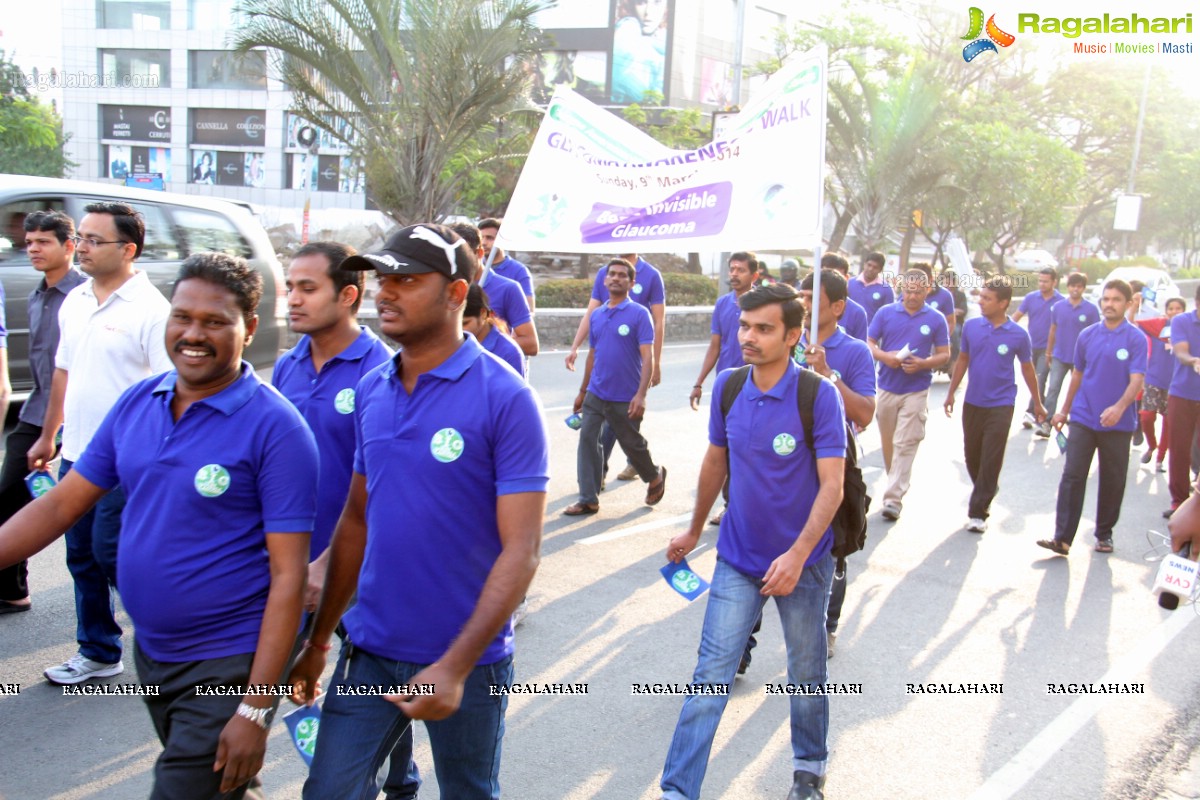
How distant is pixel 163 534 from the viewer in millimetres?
2633

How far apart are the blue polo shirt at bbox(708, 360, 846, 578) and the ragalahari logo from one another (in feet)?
57.9

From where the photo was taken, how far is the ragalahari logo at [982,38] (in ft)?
67.0

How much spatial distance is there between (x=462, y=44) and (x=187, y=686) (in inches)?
539

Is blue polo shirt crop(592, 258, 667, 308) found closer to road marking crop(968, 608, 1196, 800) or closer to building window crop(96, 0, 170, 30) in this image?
road marking crop(968, 608, 1196, 800)

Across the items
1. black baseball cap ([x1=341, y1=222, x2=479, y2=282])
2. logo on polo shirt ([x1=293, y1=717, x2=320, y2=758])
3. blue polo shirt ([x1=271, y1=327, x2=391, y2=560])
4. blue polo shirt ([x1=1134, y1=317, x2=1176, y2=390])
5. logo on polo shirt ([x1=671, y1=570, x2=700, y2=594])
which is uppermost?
black baseball cap ([x1=341, y1=222, x2=479, y2=282])

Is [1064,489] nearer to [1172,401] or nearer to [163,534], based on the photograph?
[1172,401]

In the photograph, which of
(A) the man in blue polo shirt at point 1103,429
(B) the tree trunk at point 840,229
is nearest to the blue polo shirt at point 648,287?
(A) the man in blue polo shirt at point 1103,429

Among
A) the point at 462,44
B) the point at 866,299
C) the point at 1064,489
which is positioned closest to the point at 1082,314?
the point at 866,299

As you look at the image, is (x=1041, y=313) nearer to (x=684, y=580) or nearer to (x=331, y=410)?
(x=684, y=580)

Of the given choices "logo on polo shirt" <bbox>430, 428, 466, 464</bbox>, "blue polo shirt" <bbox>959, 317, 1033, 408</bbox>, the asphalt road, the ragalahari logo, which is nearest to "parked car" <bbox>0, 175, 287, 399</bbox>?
the asphalt road

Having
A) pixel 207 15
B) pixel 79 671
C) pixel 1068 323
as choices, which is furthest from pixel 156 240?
pixel 207 15

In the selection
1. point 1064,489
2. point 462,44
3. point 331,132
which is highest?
point 462,44

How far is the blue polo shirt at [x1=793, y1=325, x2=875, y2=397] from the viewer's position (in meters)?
5.46

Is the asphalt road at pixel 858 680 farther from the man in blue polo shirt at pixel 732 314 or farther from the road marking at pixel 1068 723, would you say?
the man in blue polo shirt at pixel 732 314
